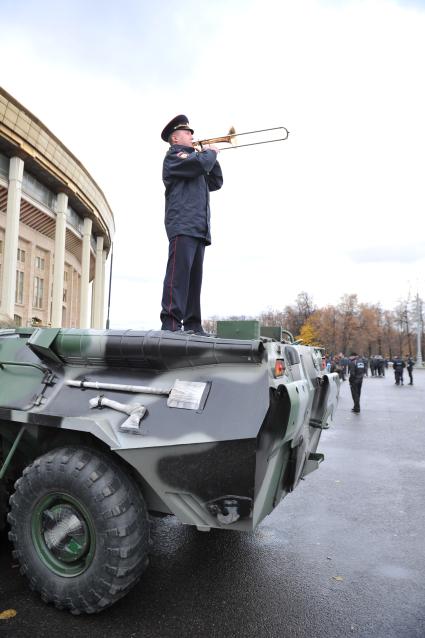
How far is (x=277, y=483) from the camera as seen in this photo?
3168mm

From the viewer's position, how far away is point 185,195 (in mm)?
4223

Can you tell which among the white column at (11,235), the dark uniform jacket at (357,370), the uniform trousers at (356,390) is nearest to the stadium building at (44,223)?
the white column at (11,235)

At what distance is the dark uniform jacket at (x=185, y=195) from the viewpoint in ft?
13.5

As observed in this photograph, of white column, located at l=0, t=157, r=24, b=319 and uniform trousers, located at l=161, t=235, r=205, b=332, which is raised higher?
white column, located at l=0, t=157, r=24, b=319

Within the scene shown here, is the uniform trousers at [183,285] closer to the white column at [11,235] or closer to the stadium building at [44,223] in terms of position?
the stadium building at [44,223]

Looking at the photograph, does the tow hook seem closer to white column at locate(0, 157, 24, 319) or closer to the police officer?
the police officer

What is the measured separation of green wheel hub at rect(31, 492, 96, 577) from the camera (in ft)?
9.62

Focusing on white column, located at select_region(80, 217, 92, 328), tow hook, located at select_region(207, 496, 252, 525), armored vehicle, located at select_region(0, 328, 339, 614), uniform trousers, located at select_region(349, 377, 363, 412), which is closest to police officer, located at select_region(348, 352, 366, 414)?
uniform trousers, located at select_region(349, 377, 363, 412)

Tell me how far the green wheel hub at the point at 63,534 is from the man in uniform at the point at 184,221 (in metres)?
1.47

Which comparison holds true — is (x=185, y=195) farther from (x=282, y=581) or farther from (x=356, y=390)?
(x=356, y=390)

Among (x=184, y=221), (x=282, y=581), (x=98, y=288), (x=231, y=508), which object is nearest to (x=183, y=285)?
(x=184, y=221)

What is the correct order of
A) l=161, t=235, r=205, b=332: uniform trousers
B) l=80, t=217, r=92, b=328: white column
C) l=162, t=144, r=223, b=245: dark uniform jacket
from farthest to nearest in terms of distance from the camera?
l=80, t=217, r=92, b=328: white column
l=162, t=144, r=223, b=245: dark uniform jacket
l=161, t=235, r=205, b=332: uniform trousers

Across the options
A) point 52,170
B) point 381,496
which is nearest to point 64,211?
point 52,170

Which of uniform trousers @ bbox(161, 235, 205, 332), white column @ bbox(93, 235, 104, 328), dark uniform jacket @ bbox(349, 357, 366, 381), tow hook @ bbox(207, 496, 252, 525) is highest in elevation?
white column @ bbox(93, 235, 104, 328)
